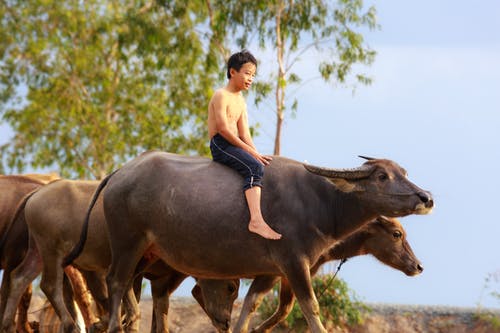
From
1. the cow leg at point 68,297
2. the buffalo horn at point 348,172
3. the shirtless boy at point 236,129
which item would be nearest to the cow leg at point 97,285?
the cow leg at point 68,297

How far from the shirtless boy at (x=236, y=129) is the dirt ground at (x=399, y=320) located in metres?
8.73

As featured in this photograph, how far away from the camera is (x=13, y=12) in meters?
27.6

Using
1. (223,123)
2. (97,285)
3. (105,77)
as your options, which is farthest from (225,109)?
(105,77)

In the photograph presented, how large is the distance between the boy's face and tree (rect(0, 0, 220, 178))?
16449 mm

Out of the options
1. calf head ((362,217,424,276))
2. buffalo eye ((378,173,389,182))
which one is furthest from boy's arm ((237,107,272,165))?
calf head ((362,217,424,276))

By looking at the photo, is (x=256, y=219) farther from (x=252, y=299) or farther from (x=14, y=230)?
(x=14, y=230)

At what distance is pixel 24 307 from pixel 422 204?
6.69 metres

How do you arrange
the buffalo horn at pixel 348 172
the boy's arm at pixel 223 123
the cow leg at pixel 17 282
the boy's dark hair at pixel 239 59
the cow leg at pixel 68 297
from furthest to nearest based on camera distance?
1. the cow leg at pixel 68 297
2. the cow leg at pixel 17 282
3. the boy's dark hair at pixel 239 59
4. the boy's arm at pixel 223 123
5. the buffalo horn at pixel 348 172

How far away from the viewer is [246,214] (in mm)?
7598

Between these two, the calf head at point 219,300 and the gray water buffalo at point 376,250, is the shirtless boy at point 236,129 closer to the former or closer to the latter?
the calf head at point 219,300

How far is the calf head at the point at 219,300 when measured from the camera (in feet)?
30.0

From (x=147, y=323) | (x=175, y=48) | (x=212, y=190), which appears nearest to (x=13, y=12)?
(x=175, y=48)

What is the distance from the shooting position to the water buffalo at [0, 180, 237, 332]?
9.81 metres

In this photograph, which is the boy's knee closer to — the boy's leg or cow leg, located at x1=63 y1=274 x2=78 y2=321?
the boy's leg
